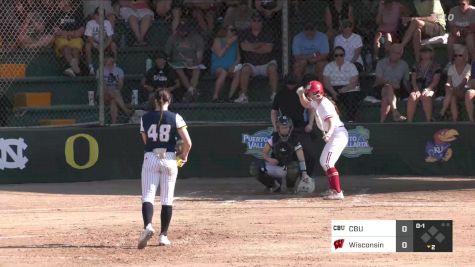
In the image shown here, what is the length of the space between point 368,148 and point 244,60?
9.30 ft

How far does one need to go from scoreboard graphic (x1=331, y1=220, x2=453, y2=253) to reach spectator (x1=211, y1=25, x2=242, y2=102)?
7878 millimetres

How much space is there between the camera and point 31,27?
20.0m

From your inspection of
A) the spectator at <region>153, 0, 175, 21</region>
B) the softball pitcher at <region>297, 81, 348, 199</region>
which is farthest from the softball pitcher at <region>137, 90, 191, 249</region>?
the spectator at <region>153, 0, 175, 21</region>

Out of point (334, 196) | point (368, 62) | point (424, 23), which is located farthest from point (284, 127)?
point (424, 23)

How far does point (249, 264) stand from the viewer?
11570 mm

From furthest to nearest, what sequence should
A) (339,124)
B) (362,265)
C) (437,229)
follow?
1. (339,124)
2. (437,229)
3. (362,265)

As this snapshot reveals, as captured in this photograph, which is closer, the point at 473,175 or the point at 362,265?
the point at 362,265

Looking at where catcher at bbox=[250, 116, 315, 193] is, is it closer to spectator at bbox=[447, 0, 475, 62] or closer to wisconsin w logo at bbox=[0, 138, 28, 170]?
spectator at bbox=[447, 0, 475, 62]

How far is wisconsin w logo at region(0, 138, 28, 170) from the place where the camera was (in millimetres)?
18453

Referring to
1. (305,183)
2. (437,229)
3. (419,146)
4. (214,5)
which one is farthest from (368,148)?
(437,229)

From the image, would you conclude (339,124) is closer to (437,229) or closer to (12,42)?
(437,229)

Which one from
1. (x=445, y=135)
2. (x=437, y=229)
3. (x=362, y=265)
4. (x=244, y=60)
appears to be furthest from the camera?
(x=244, y=60)

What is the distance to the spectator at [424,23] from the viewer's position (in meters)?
19.7

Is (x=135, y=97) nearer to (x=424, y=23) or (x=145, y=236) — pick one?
(x=424, y=23)
